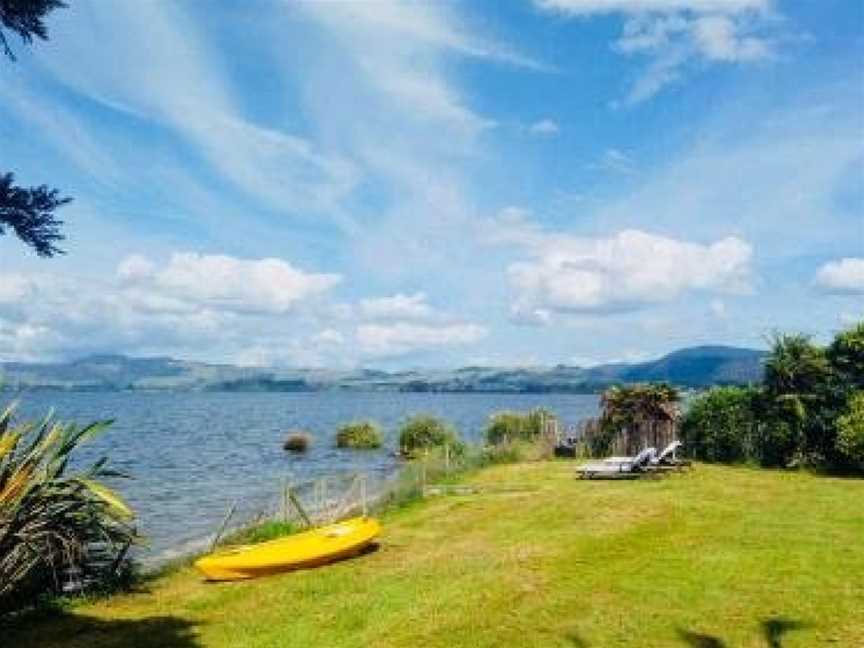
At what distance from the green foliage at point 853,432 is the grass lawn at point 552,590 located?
586cm

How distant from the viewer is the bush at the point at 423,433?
5828cm

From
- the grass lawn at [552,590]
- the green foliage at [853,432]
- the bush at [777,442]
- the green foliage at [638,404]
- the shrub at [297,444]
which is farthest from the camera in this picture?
the shrub at [297,444]

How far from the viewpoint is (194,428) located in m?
113

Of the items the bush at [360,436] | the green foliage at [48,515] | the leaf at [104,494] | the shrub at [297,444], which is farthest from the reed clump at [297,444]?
the leaf at [104,494]

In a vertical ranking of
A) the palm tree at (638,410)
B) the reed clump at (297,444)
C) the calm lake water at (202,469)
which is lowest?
the calm lake water at (202,469)

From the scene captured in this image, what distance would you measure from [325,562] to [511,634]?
6289 millimetres

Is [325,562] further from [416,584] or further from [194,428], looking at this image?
[194,428]

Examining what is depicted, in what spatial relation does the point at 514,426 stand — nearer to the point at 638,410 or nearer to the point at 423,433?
the point at 638,410

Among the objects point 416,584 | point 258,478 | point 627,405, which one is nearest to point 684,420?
point 627,405

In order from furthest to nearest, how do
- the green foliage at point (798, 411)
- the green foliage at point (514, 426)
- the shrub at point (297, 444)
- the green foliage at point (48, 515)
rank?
the shrub at point (297, 444), the green foliage at point (514, 426), the green foliage at point (798, 411), the green foliage at point (48, 515)

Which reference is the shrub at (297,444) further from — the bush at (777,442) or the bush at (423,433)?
the bush at (777,442)

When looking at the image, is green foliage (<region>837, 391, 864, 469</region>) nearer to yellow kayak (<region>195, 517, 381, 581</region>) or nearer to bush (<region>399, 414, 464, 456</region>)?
Result: yellow kayak (<region>195, 517, 381, 581</region>)

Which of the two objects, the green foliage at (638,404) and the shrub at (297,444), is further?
the shrub at (297,444)

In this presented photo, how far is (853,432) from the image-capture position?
2956 centimetres
